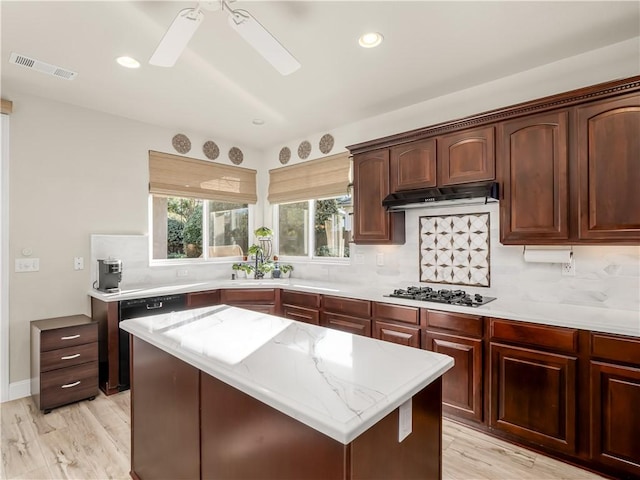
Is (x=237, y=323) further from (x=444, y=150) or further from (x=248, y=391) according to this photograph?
(x=444, y=150)

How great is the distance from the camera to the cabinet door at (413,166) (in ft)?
9.89

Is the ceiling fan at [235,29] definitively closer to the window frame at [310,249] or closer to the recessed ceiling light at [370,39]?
the recessed ceiling light at [370,39]

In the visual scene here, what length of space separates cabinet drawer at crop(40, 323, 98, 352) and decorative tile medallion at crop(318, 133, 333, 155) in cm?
299

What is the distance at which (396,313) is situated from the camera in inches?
117

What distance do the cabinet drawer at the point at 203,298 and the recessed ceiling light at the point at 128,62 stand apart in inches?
83.9

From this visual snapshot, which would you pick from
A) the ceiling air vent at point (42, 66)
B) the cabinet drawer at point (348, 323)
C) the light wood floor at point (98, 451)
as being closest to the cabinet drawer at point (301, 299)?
the cabinet drawer at point (348, 323)

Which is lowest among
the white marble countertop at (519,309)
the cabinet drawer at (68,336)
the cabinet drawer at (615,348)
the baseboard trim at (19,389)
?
the baseboard trim at (19,389)

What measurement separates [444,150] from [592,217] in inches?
45.5

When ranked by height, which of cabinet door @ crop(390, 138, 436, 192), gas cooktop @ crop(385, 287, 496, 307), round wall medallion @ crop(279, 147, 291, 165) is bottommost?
gas cooktop @ crop(385, 287, 496, 307)

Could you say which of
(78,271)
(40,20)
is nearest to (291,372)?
(40,20)

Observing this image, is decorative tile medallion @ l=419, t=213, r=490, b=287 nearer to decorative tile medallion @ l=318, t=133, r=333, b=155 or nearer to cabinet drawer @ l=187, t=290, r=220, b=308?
decorative tile medallion @ l=318, t=133, r=333, b=155

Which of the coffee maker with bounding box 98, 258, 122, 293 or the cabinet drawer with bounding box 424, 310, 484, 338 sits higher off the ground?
the coffee maker with bounding box 98, 258, 122, 293

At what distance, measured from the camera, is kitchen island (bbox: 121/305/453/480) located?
973 millimetres

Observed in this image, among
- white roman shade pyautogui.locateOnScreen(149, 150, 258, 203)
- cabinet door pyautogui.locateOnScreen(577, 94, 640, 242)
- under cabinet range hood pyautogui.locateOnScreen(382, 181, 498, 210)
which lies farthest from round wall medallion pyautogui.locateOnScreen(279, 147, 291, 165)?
cabinet door pyautogui.locateOnScreen(577, 94, 640, 242)
